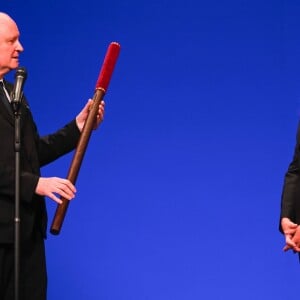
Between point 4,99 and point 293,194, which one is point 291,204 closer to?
point 293,194

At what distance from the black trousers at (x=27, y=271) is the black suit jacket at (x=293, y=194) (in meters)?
0.69

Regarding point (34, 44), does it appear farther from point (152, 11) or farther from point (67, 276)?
point (67, 276)

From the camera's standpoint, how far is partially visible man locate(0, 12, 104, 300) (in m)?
1.78

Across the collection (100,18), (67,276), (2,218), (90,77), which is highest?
(100,18)

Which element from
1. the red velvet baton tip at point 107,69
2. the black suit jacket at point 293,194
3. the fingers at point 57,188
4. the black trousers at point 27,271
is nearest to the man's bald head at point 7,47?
the red velvet baton tip at point 107,69

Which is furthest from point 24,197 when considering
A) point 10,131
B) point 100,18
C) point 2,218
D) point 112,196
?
point 100,18

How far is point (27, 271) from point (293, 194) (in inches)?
30.5

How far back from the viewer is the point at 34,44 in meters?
3.08

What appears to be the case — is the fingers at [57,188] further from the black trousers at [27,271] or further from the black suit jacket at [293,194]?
the black suit jacket at [293,194]

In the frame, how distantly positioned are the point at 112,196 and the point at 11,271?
46.2 inches

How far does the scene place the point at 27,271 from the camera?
1.87m

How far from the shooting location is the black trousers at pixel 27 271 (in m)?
1.83

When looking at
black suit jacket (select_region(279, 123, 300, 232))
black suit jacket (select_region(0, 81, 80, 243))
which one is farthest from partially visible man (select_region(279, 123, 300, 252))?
black suit jacket (select_region(0, 81, 80, 243))

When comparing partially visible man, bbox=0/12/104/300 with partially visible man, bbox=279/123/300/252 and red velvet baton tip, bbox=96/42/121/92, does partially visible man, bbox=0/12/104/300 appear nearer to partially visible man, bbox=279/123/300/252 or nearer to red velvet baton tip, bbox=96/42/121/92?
red velvet baton tip, bbox=96/42/121/92
